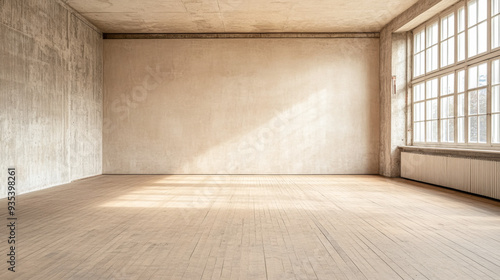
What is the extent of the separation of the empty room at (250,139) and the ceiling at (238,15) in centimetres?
8

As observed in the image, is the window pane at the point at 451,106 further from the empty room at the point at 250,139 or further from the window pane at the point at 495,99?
the window pane at the point at 495,99

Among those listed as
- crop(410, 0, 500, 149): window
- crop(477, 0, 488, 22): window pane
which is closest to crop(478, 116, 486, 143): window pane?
crop(410, 0, 500, 149): window

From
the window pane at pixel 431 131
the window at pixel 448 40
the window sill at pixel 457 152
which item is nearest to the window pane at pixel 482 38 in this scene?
the window at pixel 448 40

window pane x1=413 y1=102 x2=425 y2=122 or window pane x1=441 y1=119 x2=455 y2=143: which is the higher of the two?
window pane x1=413 y1=102 x2=425 y2=122

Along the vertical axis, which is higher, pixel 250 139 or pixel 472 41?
pixel 472 41

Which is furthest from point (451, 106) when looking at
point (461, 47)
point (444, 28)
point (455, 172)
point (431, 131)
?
point (444, 28)

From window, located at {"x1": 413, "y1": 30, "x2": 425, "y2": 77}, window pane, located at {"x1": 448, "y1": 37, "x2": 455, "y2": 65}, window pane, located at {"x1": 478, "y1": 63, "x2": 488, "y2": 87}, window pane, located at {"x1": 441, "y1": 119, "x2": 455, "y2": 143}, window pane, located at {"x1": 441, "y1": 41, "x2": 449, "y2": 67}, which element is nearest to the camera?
window pane, located at {"x1": 478, "y1": 63, "x2": 488, "y2": 87}

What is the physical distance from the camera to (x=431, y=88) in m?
9.32

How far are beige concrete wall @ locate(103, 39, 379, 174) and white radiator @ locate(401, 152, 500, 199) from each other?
6.30 ft

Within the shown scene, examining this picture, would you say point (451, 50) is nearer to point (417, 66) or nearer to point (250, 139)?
point (417, 66)

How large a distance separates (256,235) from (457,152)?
18.6 feet

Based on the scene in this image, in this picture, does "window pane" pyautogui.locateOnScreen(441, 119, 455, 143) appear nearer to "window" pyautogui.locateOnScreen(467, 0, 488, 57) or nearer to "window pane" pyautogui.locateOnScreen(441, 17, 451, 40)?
"window" pyautogui.locateOnScreen(467, 0, 488, 57)

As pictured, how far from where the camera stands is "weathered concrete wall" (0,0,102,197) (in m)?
6.96

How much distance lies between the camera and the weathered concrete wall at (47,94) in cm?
696
